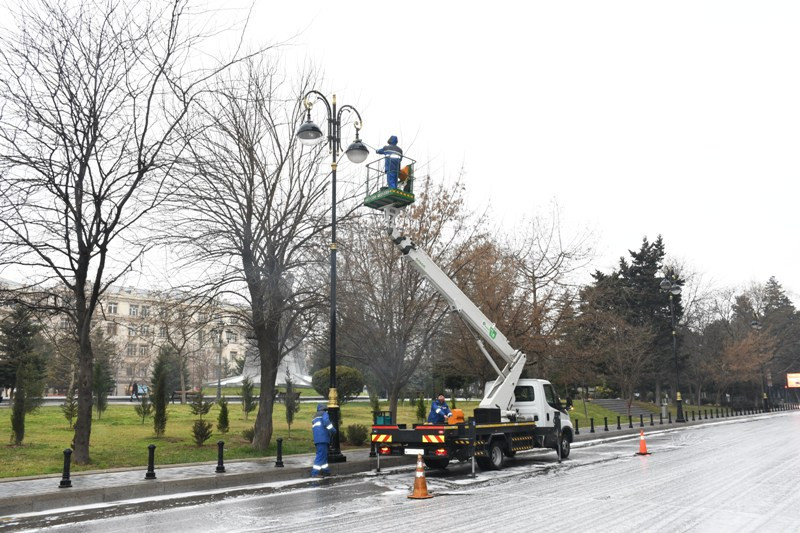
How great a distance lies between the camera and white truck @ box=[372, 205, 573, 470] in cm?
1412

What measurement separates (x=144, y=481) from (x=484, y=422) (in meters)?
8.00

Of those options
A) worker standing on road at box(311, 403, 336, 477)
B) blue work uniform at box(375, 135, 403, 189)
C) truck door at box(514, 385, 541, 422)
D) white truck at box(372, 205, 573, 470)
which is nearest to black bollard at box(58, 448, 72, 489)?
worker standing on road at box(311, 403, 336, 477)

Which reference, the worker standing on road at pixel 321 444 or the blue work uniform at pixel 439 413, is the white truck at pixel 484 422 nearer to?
the blue work uniform at pixel 439 413

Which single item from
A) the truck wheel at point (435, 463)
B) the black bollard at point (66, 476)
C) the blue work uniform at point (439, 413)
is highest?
the blue work uniform at point (439, 413)

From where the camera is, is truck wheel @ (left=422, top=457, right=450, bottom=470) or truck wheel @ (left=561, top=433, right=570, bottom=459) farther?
truck wheel @ (left=561, top=433, right=570, bottom=459)

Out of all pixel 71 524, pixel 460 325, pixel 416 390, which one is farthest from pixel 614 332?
pixel 71 524

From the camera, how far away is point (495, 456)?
1550 centimetres

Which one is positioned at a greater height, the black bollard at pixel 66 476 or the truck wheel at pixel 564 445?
the black bollard at pixel 66 476

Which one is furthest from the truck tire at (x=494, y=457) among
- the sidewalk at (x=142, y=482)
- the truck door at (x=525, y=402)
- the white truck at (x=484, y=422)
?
the sidewalk at (x=142, y=482)

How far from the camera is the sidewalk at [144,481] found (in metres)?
10.2

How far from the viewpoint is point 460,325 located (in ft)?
81.6

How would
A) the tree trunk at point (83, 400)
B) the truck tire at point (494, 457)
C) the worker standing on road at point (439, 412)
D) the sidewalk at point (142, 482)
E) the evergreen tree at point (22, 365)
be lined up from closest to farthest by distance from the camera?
the sidewalk at point (142, 482), the tree trunk at point (83, 400), the truck tire at point (494, 457), the worker standing on road at point (439, 412), the evergreen tree at point (22, 365)

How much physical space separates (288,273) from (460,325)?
9.84 metres

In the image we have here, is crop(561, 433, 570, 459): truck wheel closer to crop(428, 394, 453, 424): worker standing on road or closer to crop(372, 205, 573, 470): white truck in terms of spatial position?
crop(372, 205, 573, 470): white truck
